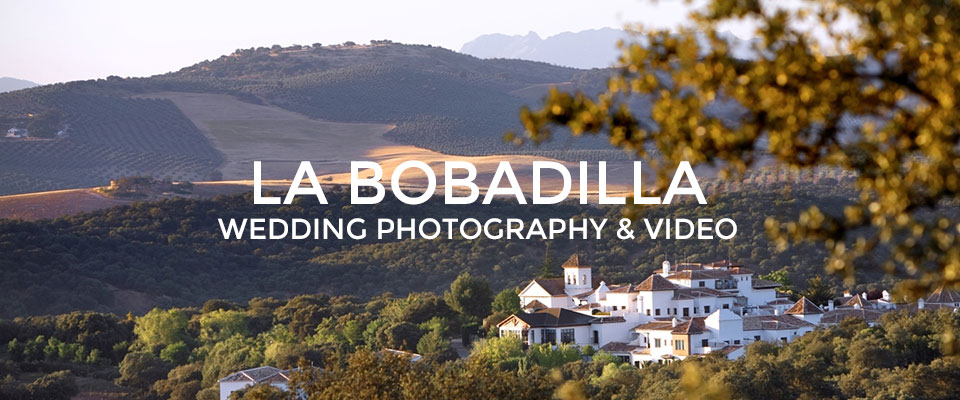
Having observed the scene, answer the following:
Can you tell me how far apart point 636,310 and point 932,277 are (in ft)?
169

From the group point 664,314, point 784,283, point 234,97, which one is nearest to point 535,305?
point 664,314

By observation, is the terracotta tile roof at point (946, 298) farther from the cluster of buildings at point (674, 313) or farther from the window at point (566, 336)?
the window at point (566, 336)

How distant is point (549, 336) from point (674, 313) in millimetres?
5814

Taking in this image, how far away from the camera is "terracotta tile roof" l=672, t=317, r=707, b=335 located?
166ft

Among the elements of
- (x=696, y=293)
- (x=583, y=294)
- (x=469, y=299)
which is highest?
(x=696, y=293)

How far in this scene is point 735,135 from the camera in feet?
18.9

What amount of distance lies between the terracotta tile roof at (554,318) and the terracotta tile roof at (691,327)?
4.35m

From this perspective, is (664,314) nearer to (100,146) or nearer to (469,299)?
(469,299)

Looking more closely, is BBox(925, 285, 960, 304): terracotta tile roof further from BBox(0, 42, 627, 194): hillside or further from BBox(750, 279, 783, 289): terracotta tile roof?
BBox(0, 42, 627, 194): hillside

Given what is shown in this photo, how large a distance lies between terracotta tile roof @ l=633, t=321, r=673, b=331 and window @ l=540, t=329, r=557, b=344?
9.67 ft

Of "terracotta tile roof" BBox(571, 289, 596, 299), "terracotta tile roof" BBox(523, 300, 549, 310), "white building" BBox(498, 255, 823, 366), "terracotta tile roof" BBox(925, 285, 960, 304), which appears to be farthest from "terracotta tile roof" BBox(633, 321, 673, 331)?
"terracotta tile roof" BBox(925, 285, 960, 304)

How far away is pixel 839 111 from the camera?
5680mm

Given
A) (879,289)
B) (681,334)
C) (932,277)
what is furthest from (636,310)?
(932,277)

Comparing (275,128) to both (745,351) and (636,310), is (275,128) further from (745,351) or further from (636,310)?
(745,351)
